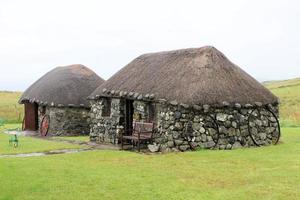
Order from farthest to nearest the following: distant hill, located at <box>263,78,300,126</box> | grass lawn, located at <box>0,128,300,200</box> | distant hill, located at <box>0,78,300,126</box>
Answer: distant hill, located at <box>0,78,300,126</box> → distant hill, located at <box>263,78,300,126</box> → grass lawn, located at <box>0,128,300,200</box>

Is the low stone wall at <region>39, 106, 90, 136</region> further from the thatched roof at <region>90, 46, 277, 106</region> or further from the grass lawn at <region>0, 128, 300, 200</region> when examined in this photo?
the grass lawn at <region>0, 128, 300, 200</region>

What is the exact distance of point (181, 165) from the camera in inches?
645

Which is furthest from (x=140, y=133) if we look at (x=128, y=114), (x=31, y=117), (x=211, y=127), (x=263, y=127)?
(x=31, y=117)

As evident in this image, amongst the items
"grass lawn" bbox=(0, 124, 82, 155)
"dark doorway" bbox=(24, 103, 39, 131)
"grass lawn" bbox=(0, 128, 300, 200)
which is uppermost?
"dark doorway" bbox=(24, 103, 39, 131)

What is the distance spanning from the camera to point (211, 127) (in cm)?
2039

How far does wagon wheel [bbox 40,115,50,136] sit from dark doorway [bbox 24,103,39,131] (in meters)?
2.54

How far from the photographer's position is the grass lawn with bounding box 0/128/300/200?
1218 cm

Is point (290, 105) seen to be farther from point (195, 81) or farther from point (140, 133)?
point (140, 133)

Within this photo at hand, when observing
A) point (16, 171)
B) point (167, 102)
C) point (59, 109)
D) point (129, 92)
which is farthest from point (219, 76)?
point (59, 109)

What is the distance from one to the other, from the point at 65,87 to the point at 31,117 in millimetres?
4159

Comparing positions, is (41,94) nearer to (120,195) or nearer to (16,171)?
(16,171)

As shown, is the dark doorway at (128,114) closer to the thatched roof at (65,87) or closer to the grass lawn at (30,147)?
the grass lawn at (30,147)

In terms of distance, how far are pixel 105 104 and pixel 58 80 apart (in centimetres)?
788

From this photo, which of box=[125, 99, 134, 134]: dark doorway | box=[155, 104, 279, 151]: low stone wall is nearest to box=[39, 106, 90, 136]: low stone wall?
box=[125, 99, 134, 134]: dark doorway
